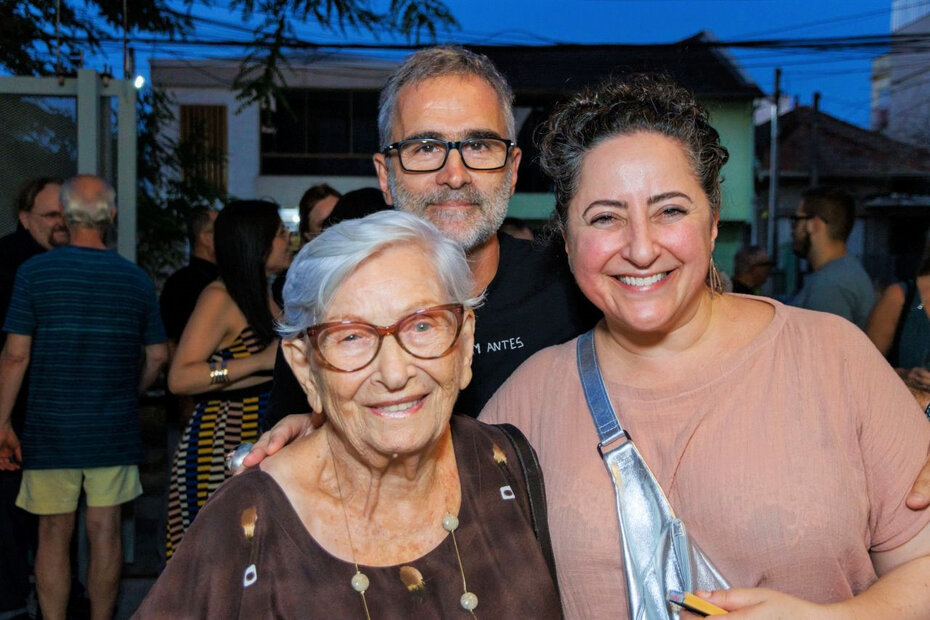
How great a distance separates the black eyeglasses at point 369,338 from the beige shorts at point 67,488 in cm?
323

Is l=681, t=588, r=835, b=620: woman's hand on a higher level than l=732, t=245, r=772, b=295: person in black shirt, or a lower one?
lower

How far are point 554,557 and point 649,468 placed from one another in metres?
0.29

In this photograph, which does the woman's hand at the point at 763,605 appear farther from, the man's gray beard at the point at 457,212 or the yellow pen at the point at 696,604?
the man's gray beard at the point at 457,212

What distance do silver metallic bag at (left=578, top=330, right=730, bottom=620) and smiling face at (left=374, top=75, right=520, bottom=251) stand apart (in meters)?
0.86

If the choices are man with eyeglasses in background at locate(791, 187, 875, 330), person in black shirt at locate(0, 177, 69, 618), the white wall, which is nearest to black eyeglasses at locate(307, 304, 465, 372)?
person in black shirt at locate(0, 177, 69, 618)

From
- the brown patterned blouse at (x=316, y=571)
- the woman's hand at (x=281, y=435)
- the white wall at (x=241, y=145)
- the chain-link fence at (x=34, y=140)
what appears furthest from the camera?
the white wall at (x=241, y=145)

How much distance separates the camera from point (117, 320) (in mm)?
4344

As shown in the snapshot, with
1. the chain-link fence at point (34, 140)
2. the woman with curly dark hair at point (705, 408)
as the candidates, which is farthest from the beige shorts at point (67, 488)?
the woman with curly dark hair at point (705, 408)

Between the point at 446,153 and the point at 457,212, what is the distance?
0.55 ft

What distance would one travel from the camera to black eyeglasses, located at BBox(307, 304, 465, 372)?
1.68 m

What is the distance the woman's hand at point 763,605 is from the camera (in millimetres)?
1628

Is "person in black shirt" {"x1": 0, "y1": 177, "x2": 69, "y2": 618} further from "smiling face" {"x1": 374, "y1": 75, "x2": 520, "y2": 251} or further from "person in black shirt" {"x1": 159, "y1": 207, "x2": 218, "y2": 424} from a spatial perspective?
"smiling face" {"x1": 374, "y1": 75, "x2": 520, "y2": 251}

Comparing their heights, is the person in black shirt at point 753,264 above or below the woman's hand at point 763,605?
above

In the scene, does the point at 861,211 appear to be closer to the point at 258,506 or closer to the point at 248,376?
the point at 248,376
